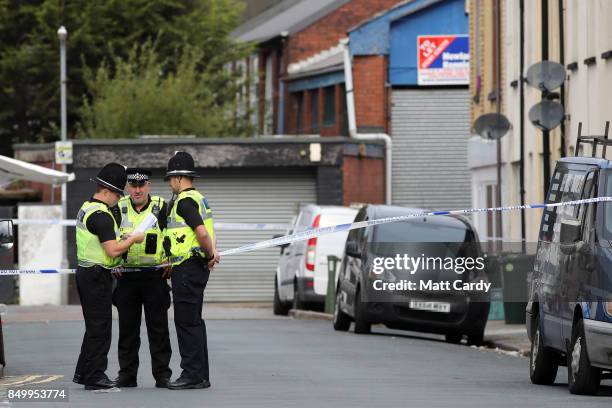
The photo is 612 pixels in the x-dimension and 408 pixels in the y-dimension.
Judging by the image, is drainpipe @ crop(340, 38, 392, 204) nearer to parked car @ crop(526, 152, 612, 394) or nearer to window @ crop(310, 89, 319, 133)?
window @ crop(310, 89, 319, 133)

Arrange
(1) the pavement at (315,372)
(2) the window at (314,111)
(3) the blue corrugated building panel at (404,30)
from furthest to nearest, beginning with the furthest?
(2) the window at (314,111) → (3) the blue corrugated building panel at (404,30) → (1) the pavement at (315,372)

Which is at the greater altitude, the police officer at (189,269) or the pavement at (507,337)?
the police officer at (189,269)

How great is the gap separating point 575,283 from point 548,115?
30.6 ft

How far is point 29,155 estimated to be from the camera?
42.1 meters

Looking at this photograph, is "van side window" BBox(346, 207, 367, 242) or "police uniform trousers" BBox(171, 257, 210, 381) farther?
"van side window" BBox(346, 207, 367, 242)

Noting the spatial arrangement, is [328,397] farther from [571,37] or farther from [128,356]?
[571,37]

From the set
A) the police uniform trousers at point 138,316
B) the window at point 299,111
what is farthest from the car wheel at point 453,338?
the window at point 299,111

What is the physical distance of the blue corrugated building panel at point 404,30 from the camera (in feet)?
151

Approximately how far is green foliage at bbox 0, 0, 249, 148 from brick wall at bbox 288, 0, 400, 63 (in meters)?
1.64

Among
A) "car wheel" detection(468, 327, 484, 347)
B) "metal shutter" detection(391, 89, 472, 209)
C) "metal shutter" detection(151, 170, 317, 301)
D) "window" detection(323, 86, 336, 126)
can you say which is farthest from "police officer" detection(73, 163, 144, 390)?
"window" detection(323, 86, 336, 126)

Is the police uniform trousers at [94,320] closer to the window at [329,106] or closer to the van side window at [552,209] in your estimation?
the van side window at [552,209]

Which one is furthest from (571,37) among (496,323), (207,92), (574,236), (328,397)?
(207,92)

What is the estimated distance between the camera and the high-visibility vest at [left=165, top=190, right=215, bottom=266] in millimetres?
13867

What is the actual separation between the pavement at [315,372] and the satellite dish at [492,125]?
3.81 m
